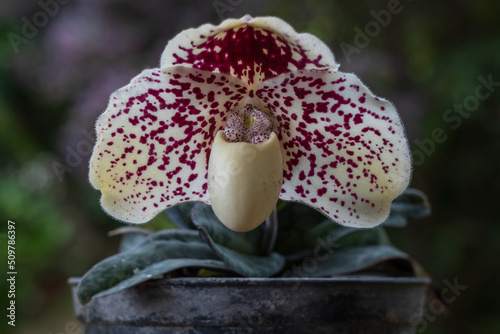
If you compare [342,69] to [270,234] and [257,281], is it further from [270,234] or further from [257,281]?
[257,281]

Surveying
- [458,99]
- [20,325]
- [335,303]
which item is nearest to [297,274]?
[335,303]

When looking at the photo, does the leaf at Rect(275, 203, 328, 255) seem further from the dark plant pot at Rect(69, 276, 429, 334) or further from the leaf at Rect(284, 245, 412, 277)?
the dark plant pot at Rect(69, 276, 429, 334)

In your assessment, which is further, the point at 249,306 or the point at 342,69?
the point at 342,69

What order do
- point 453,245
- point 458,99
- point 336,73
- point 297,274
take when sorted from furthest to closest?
point 453,245, point 458,99, point 297,274, point 336,73

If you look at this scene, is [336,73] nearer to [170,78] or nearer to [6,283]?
[170,78]

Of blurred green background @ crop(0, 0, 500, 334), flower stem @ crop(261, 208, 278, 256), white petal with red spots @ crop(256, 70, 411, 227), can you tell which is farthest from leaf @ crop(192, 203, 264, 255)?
blurred green background @ crop(0, 0, 500, 334)

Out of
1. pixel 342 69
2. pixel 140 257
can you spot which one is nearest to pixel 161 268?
pixel 140 257
